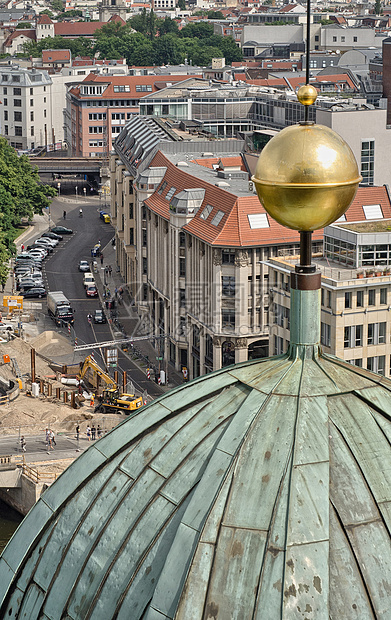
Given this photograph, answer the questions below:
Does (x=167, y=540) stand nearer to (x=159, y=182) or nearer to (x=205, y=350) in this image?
(x=205, y=350)

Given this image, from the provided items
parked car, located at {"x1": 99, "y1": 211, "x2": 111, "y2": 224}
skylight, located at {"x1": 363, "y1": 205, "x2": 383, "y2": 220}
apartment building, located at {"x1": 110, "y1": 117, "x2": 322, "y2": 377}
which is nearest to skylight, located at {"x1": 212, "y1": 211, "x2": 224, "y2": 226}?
apartment building, located at {"x1": 110, "y1": 117, "x2": 322, "y2": 377}

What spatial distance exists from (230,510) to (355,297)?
60.8 m

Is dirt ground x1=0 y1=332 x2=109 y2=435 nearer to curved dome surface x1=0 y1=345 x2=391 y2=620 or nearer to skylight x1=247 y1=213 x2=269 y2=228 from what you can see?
skylight x1=247 y1=213 x2=269 y2=228

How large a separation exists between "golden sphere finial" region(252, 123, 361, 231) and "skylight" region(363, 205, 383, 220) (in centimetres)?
7305

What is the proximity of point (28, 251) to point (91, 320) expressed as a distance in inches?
1190

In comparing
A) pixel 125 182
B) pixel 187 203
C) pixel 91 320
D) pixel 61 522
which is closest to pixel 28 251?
pixel 125 182

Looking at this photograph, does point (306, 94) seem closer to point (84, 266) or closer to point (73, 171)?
point (84, 266)

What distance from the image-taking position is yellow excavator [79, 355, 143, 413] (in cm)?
8537

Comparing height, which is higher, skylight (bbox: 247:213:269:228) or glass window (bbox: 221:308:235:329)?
skylight (bbox: 247:213:269:228)

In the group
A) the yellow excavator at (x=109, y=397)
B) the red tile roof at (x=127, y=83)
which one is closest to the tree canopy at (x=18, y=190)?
the red tile roof at (x=127, y=83)

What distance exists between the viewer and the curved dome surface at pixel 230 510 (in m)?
13.1

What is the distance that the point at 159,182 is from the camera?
356 feet

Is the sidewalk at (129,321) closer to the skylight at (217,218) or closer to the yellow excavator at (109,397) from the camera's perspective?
the yellow excavator at (109,397)

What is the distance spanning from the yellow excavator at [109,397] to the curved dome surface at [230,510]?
69194 mm
